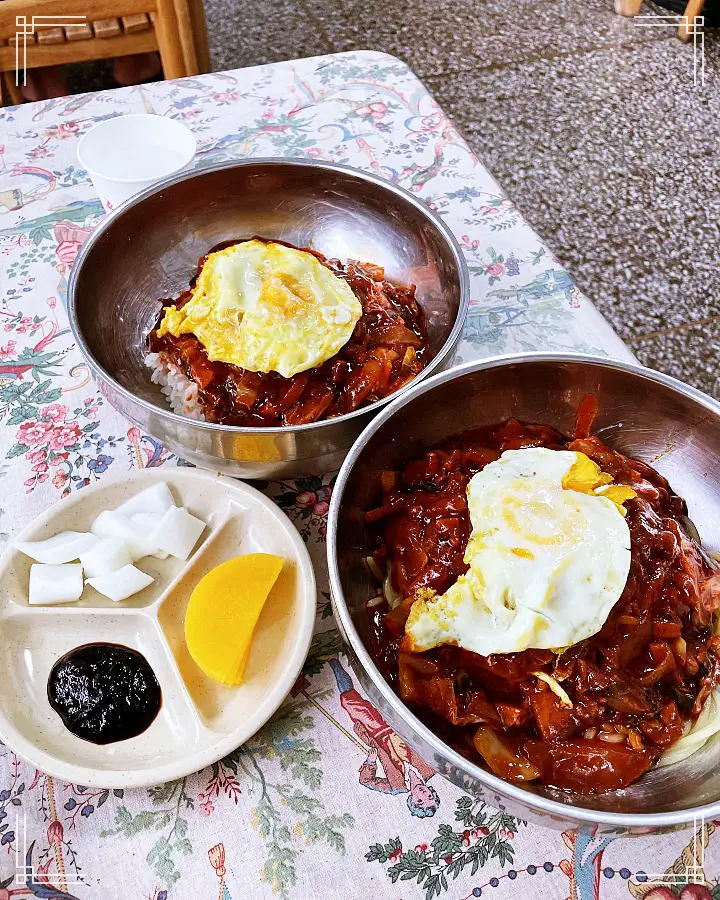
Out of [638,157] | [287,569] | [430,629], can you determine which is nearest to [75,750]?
[287,569]

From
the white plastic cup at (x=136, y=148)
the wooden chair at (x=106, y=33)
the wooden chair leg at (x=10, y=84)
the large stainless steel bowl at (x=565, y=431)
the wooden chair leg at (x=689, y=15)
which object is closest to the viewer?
the large stainless steel bowl at (x=565, y=431)

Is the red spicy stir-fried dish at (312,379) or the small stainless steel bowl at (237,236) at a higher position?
the small stainless steel bowl at (237,236)

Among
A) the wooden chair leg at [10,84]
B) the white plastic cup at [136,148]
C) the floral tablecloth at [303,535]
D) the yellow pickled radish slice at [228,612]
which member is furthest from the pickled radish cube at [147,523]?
the wooden chair leg at [10,84]

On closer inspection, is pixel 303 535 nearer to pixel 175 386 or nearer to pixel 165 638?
pixel 165 638

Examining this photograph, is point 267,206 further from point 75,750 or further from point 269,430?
point 75,750

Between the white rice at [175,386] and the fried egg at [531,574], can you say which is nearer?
the fried egg at [531,574]

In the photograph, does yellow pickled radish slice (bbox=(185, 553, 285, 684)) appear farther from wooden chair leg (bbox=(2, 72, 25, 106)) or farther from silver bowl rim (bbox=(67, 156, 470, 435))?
wooden chair leg (bbox=(2, 72, 25, 106))

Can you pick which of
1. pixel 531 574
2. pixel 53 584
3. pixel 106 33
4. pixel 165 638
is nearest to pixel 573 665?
pixel 531 574

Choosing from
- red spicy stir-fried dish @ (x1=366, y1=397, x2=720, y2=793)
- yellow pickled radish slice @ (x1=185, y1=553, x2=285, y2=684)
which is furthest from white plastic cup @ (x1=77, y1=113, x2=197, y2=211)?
red spicy stir-fried dish @ (x1=366, y1=397, x2=720, y2=793)

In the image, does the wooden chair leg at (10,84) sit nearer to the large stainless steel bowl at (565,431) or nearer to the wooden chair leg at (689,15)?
the large stainless steel bowl at (565,431)
